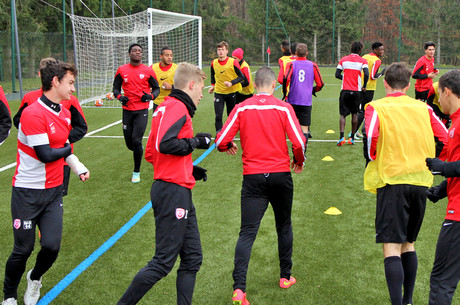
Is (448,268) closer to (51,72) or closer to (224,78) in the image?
(51,72)

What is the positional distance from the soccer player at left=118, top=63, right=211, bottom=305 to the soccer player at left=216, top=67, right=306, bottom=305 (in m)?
0.64

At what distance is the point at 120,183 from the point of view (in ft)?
27.1

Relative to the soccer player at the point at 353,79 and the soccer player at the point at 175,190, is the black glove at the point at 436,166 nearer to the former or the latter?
the soccer player at the point at 175,190

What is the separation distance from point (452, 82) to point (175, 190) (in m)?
2.14

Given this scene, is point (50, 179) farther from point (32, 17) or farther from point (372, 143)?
point (32, 17)

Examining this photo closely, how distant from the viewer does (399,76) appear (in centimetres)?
402

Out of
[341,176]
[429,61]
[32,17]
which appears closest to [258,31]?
[32,17]

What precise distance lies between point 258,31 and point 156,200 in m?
45.3

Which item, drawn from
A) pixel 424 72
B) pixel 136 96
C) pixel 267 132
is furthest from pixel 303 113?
pixel 267 132

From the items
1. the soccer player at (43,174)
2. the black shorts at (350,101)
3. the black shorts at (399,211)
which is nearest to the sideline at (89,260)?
the soccer player at (43,174)

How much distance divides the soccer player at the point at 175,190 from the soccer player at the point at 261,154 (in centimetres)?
64

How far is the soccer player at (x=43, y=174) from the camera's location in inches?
157

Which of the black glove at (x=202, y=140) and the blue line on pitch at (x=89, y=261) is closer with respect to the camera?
the black glove at (x=202, y=140)

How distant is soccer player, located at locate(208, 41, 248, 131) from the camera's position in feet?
36.9
